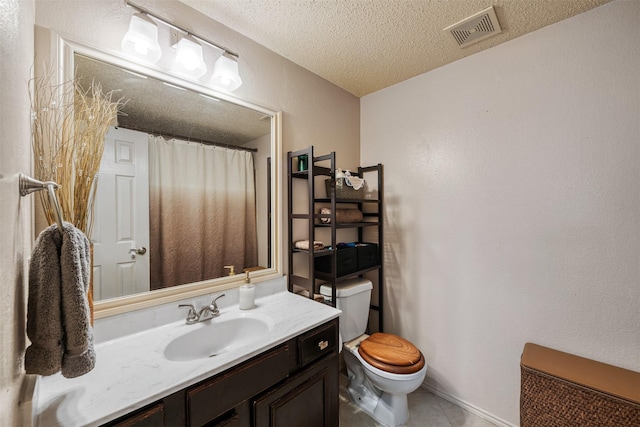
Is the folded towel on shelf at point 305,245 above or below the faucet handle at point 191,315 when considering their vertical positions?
above

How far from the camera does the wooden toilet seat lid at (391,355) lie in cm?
146

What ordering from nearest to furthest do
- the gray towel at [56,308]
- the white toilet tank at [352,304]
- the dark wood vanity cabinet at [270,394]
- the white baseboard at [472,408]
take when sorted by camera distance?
1. the gray towel at [56,308]
2. the dark wood vanity cabinet at [270,394]
3. the white baseboard at [472,408]
4. the white toilet tank at [352,304]

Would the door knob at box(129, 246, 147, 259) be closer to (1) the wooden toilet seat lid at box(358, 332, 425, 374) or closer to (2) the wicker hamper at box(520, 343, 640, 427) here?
(1) the wooden toilet seat lid at box(358, 332, 425, 374)

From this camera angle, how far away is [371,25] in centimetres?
142

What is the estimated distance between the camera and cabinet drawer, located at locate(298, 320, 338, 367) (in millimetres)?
1131

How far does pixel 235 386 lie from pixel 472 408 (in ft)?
5.33

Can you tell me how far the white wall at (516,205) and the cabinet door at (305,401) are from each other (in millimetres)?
946

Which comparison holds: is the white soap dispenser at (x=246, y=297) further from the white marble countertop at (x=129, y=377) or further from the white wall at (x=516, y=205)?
the white wall at (x=516, y=205)

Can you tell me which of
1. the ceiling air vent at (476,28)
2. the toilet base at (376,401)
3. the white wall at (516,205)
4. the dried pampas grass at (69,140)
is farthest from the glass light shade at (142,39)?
the toilet base at (376,401)

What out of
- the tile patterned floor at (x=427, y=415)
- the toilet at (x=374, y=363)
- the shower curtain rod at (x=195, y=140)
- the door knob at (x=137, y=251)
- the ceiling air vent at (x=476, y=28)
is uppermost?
the ceiling air vent at (x=476, y=28)

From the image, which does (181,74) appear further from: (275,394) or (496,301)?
(496,301)

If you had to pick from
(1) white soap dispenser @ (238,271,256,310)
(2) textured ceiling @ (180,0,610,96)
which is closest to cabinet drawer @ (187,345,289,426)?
(1) white soap dispenser @ (238,271,256,310)

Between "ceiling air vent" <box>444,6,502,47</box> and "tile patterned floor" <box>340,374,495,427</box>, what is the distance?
231 cm

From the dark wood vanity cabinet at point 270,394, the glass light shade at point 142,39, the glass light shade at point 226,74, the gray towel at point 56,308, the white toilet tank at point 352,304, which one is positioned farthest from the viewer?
the white toilet tank at point 352,304
